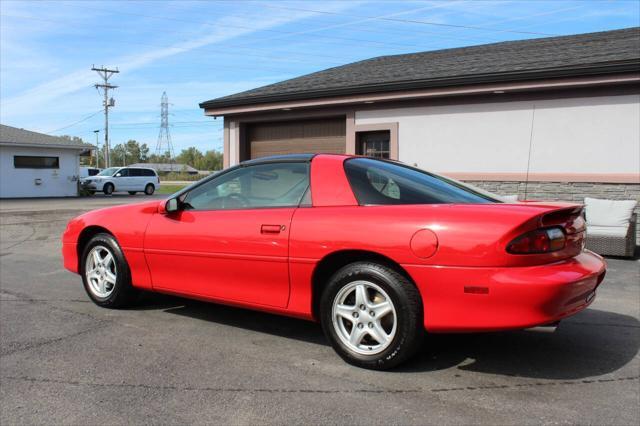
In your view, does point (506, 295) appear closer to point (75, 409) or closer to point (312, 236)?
point (312, 236)

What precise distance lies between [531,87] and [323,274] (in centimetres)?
717

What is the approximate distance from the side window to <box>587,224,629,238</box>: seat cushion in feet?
19.8

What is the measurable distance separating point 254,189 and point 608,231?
249 inches

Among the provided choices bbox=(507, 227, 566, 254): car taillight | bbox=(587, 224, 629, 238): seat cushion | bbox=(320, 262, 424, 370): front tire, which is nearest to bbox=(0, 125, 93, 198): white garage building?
bbox=(587, 224, 629, 238): seat cushion

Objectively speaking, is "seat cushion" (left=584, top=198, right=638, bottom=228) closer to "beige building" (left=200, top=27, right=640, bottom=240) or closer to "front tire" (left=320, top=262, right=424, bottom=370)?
"beige building" (left=200, top=27, right=640, bottom=240)

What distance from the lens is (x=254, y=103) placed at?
12195 mm

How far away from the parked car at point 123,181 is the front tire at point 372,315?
29621 mm

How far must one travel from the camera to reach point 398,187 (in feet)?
12.2

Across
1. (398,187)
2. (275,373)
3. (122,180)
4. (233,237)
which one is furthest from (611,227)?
(122,180)

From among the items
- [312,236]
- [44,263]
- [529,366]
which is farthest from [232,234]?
[44,263]

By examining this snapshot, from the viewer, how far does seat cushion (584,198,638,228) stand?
8.33 meters

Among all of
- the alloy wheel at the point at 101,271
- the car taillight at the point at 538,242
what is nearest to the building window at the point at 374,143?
the alloy wheel at the point at 101,271

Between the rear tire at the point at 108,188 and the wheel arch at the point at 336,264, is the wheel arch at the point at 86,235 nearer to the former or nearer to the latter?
the wheel arch at the point at 336,264

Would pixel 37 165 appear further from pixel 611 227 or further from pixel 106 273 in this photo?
pixel 611 227
